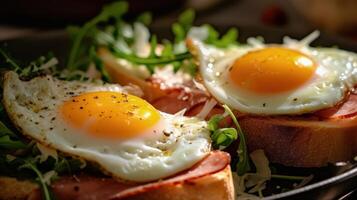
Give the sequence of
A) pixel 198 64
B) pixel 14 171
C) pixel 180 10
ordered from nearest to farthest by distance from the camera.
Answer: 1. pixel 14 171
2. pixel 198 64
3. pixel 180 10

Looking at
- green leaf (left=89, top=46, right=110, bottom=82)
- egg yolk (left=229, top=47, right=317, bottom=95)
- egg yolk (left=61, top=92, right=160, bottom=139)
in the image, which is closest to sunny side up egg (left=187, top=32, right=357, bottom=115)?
egg yolk (left=229, top=47, right=317, bottom=95)

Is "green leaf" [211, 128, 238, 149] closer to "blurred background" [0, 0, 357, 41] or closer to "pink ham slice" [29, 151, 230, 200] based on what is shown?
"pink ham slice" [29, 151, 230, 200]

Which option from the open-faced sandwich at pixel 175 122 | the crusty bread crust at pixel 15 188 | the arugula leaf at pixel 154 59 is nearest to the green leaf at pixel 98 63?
the open-faced sandwich at pixel 175 122

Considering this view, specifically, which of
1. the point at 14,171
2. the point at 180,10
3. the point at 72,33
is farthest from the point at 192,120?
the point at 180,10

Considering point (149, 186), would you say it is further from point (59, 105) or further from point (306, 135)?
point (306, 135)

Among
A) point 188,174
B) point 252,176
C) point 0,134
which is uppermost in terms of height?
point 0,134

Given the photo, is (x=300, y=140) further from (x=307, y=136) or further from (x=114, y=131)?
(x=114, y=131)

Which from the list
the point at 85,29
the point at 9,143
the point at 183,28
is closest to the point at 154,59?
the point at 85,29
